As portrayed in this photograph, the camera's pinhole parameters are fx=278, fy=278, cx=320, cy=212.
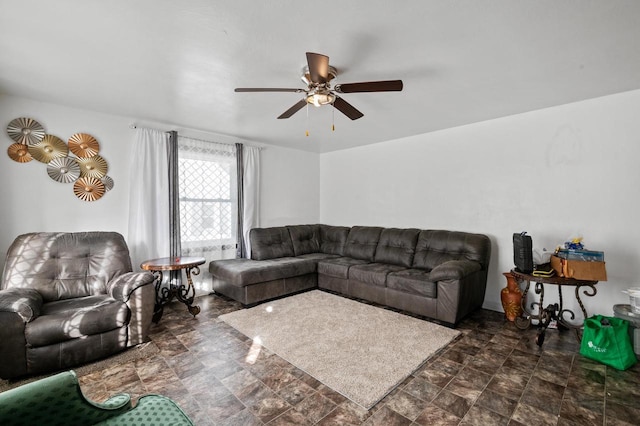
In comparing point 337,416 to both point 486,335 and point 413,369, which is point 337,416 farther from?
point 486,335

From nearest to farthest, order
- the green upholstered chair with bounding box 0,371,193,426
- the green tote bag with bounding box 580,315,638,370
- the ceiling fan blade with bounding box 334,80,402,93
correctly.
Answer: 1. the green upholstered chair with bounding box 0,371,193,426
2. the ceiling fan blade with bounding box 334,80,402,93
3. the green tote bag with bounding box 580,315,638,370

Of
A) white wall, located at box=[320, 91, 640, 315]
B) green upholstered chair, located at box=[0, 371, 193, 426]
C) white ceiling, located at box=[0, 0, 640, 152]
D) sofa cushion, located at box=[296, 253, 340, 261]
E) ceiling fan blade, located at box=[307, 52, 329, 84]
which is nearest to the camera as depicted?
green upholstered chair, located at box=[0, 371, 193, 426]

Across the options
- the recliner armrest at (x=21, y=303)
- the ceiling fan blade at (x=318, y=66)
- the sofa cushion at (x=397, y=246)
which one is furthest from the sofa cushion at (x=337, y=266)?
the recliner armrest at (x=21, y=303)

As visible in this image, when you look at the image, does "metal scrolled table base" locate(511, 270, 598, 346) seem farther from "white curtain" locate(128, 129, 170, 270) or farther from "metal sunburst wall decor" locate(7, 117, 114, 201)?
"metal sunburst wall decor" locate(7, 117, 114, 201)

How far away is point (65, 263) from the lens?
288 centimetres

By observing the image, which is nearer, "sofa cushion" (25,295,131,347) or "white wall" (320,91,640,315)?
"sofa cushion" (25,295,131,347)

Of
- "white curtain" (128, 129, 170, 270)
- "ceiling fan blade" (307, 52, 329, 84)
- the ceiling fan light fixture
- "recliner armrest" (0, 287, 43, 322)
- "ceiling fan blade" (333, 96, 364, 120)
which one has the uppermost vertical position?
"ceiling fan blade" (307, 52, 329, 84)

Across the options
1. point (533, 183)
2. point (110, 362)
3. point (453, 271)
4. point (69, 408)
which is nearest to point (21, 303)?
point (110, 362)

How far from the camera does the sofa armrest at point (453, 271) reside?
304 cm

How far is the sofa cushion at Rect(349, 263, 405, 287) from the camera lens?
3.71m

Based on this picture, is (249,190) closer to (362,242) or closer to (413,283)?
(362,242)

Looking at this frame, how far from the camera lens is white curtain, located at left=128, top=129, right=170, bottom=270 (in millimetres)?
3643

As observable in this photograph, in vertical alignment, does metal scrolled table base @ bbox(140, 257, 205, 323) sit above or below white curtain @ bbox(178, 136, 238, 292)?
below

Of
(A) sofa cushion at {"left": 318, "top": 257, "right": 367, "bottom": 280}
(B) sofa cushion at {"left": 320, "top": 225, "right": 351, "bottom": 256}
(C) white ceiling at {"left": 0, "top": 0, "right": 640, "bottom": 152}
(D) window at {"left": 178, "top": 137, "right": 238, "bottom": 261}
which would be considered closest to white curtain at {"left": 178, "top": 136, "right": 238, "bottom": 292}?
(D) window at {"left": 178, "top": 137, "right": 238, "bottom": 261}
